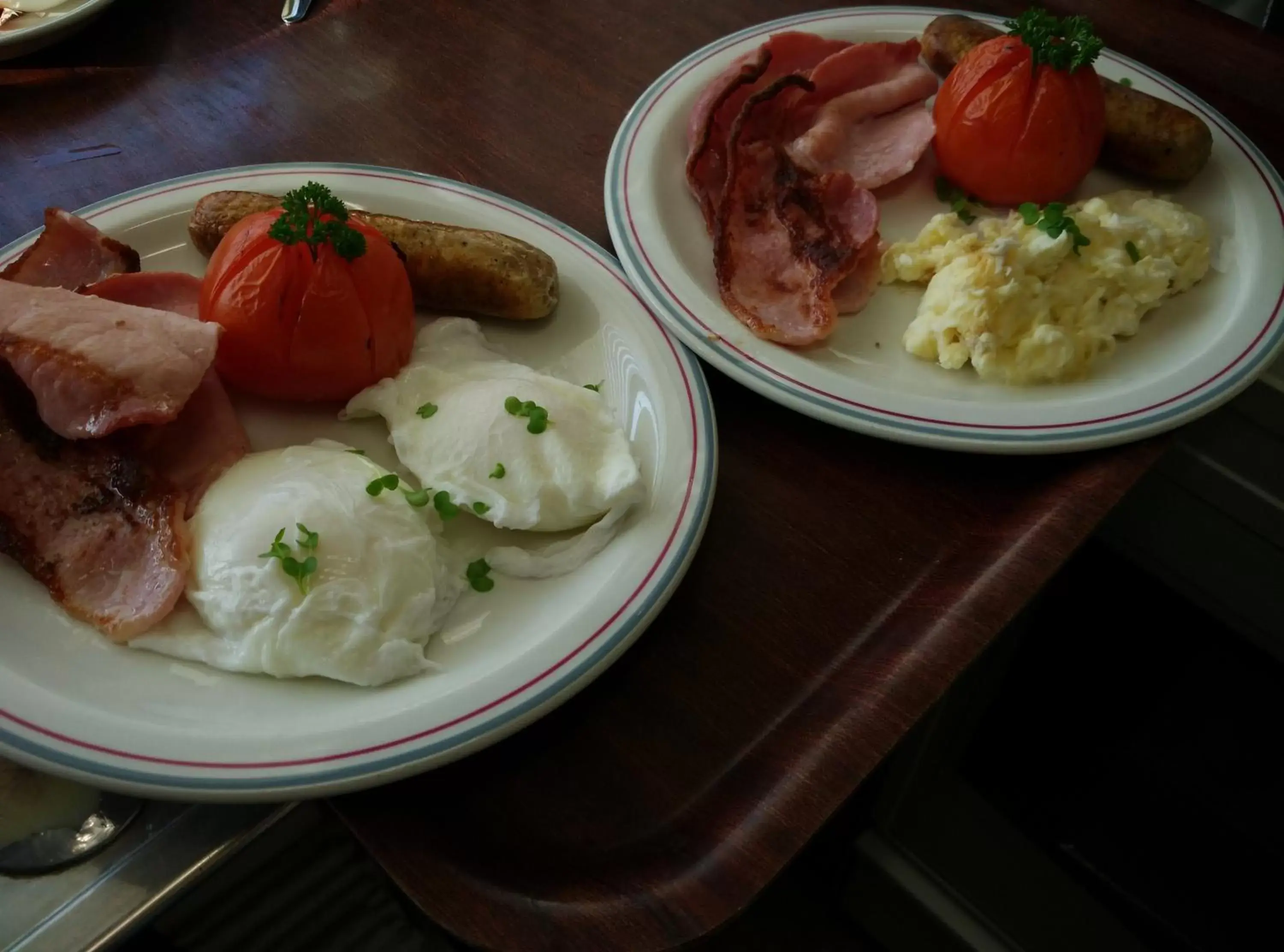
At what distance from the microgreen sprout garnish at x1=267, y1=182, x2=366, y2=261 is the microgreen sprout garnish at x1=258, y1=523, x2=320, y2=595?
1.12 feet

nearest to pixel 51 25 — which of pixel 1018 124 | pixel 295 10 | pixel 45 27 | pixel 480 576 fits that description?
pixel 45 27

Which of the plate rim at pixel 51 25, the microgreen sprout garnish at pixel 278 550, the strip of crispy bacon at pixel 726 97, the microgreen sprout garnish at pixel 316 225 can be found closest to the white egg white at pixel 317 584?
the microgreen sprout garnish at pixel 278 550

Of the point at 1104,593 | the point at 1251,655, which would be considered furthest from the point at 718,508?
the point at 1251,655

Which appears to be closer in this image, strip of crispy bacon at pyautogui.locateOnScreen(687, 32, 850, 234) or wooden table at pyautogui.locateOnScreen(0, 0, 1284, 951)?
wooden table at pyautogui.locateOnScreen(0, 0, 1284, 951)

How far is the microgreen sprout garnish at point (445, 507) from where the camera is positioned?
0.99 meters

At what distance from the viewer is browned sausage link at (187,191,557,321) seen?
118 centimetres

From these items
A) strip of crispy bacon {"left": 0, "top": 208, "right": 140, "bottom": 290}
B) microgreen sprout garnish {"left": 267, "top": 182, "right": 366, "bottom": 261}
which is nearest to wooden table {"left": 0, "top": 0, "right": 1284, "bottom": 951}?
strip of crispy bacon {"left": 0, "top": 208, "right": 140, "bottom": 290}

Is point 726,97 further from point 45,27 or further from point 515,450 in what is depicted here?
point 45,27

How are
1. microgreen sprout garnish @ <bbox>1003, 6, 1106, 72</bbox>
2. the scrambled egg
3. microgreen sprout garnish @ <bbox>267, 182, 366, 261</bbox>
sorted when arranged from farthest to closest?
microgreen sprout garnish @ <bbox>1003, 6, 1106, 72</bbox>
the scrambled egg
microgreen sprout garnish @ <bbox>267, 182, 366, 261</bbox>

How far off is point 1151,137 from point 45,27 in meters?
1.74

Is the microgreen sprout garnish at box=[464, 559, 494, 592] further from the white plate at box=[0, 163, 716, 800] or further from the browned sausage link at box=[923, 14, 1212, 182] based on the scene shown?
the browned sausage link at box=[923, 14, 1212, 182]

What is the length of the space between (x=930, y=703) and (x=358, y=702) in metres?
0.52

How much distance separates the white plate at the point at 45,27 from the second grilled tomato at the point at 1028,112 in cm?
142

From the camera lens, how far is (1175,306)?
1288mm
